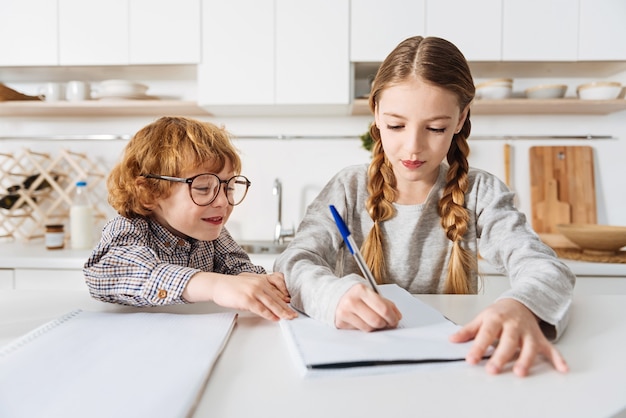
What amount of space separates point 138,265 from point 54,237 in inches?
56.7

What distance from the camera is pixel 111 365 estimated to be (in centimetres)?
46

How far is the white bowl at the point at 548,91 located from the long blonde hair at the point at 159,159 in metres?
1.55

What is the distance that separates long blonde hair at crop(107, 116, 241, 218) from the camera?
875 millimetres

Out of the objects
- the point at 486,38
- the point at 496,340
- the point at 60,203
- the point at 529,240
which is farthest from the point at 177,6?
the point at 496,340

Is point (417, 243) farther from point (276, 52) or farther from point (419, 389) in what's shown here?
point (276, 52)

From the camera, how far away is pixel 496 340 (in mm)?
524

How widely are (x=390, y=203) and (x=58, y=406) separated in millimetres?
760

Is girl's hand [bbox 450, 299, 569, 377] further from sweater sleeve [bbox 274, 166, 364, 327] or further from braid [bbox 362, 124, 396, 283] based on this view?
braid [bbox 362, 124, 396, 283]

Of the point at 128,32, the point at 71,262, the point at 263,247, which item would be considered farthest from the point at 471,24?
the point at 71,262

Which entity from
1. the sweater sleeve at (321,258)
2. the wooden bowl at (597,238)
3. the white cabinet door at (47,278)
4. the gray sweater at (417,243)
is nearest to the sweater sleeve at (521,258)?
the gray sweater at (417,243)

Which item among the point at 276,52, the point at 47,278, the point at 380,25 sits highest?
the point at 380,25

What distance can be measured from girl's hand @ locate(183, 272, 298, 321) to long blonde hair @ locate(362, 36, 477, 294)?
361 mm

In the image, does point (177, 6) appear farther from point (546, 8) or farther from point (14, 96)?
point (546, 8)

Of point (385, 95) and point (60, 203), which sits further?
point (60, 203)
